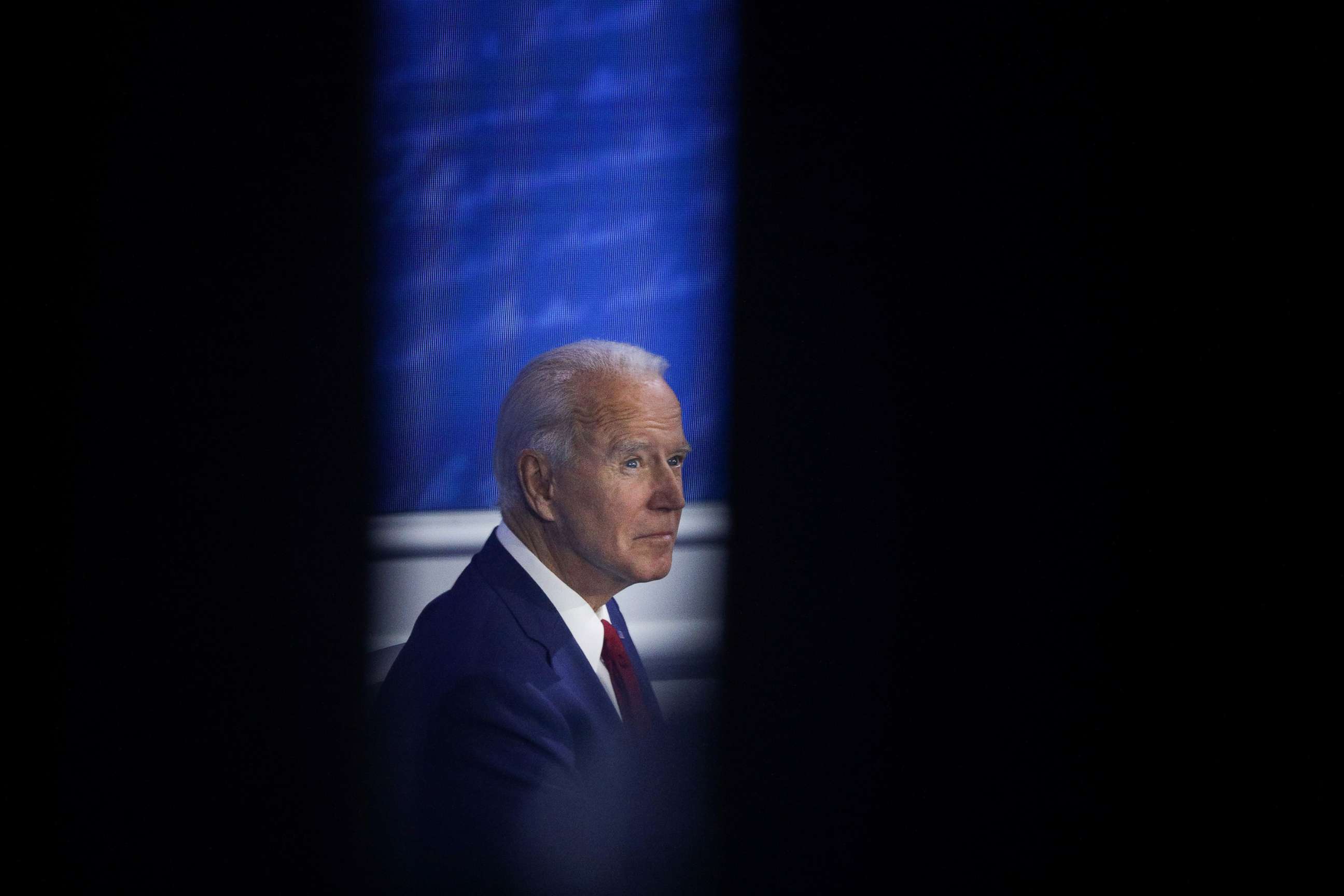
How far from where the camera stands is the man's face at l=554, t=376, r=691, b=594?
1.11m

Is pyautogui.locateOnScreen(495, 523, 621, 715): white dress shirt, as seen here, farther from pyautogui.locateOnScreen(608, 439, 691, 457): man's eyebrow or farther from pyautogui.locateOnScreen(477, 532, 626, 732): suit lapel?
pyautogui.locateOnScreen(608, 439, 691, 457): man's eyebrow

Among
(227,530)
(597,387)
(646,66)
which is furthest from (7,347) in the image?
(646,66)

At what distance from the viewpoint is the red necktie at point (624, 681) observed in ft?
3.84

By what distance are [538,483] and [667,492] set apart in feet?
0.52

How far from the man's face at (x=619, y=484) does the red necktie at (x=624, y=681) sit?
0.22ft

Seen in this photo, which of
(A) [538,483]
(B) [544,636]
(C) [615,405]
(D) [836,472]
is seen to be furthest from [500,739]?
(D) [836,472]

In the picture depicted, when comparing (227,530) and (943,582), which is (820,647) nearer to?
(943,582)

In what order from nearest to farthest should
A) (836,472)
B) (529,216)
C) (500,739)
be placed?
(500,739)
(529,216)
(836,472)

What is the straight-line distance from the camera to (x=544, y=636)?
1.12m

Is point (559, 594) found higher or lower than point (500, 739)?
higher

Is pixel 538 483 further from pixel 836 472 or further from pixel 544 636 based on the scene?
pixel 836 472

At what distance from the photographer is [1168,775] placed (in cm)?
141

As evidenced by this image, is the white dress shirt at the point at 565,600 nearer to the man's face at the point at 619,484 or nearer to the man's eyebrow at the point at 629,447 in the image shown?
the man's face at the point at 619,484

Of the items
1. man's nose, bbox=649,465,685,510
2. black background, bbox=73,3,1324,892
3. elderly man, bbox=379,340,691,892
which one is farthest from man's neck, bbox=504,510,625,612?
black background, bbox=73,3,1324,892
